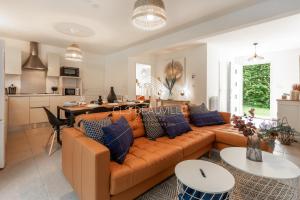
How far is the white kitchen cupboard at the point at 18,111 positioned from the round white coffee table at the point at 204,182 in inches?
183

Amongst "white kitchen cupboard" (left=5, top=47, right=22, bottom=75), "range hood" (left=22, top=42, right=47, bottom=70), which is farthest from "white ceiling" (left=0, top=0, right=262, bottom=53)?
"white kitchen cupboard" (left=5, top=47, right=22, bottom=75)

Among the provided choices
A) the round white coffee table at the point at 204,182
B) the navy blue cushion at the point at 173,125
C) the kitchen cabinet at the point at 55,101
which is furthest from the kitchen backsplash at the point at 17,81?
the round white coffee table at the point at 204,182

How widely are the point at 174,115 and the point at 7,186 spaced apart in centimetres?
236

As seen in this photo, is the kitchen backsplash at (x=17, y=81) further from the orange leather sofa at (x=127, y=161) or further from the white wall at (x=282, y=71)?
the white wall at (x=282, y=71)

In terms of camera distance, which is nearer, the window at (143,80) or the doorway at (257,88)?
the window at (143,80)

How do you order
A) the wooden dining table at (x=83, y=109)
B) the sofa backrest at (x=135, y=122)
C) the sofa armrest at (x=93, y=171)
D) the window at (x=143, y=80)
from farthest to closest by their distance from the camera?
the window at (x=143, y=80) < the wooden dining table at (x=83, y=109) < the sofa backrest at (x=135, y=122) < the sofa armrest at (x=93, y=171)

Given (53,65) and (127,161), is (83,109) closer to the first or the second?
(127,161)

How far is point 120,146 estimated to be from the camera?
1657 mm

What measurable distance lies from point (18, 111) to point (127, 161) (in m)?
4.21

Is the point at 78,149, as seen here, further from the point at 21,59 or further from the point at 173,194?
the point at 21,59

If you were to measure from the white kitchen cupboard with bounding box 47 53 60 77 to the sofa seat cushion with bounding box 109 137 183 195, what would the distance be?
4.16 m

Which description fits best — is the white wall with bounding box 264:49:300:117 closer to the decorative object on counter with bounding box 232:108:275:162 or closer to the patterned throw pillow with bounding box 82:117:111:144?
the decorative object on counter with bounding box 232:108:275:162

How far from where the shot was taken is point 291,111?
11.9ft

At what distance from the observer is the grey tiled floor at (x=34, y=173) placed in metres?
1.76
